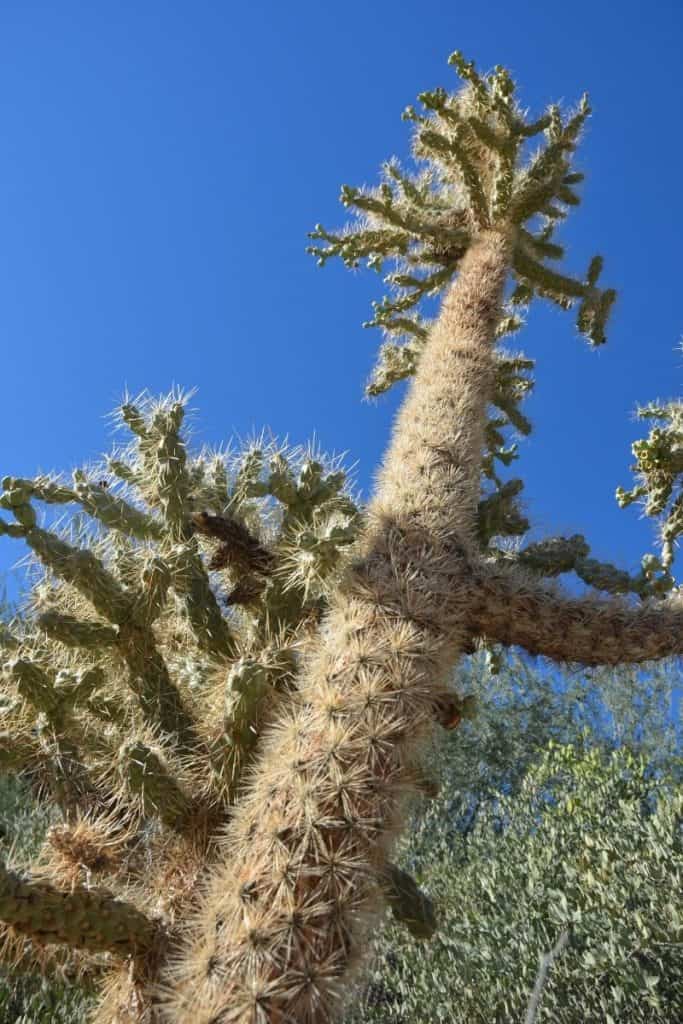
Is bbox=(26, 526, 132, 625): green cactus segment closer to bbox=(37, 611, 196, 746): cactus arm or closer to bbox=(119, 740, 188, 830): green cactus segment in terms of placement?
bbox=(37, 611, 196, 746): cactus arm

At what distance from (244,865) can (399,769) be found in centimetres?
75

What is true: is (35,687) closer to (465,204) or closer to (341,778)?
(341,778)

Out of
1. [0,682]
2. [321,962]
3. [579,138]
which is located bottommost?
[321,962]

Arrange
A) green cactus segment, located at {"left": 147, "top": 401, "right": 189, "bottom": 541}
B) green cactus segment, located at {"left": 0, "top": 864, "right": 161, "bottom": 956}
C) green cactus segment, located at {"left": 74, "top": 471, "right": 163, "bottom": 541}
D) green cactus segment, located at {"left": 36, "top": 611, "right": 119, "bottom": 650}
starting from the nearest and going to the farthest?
green cactus segment, located at {"left": 0, "top": 864, "right": 161, "bottom": 956} < green cactus segment, located at {"left": 36, "top": 611, "right": 119, "bottom": 650} < green cactus segment, located at {"left": 147, "top": 401, "right": 189, "bottom": 541} < green cactus segment, located at {"left": 74, "top": 471, "right": 163, "bottom": 541}

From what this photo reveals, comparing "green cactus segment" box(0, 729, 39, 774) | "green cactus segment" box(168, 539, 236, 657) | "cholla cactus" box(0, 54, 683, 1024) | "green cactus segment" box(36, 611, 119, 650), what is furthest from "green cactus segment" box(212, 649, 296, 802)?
"green cactus segment" box(0, 729, 39, 774)

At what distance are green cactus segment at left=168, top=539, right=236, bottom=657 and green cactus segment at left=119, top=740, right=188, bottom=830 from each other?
2.82 feet

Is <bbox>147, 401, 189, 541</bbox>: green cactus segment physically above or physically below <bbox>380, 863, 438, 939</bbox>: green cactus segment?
above

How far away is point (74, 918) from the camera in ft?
11.4

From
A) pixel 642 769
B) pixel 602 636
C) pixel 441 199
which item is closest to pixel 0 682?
pixel 602 636

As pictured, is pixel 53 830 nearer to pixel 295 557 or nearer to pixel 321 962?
pixel 321 962

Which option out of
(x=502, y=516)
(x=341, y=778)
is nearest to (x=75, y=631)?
(x=341, y=778)

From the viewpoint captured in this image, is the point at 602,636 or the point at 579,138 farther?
the point at 579,138

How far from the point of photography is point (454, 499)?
4750mm

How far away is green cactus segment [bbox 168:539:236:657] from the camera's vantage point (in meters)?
4.57
